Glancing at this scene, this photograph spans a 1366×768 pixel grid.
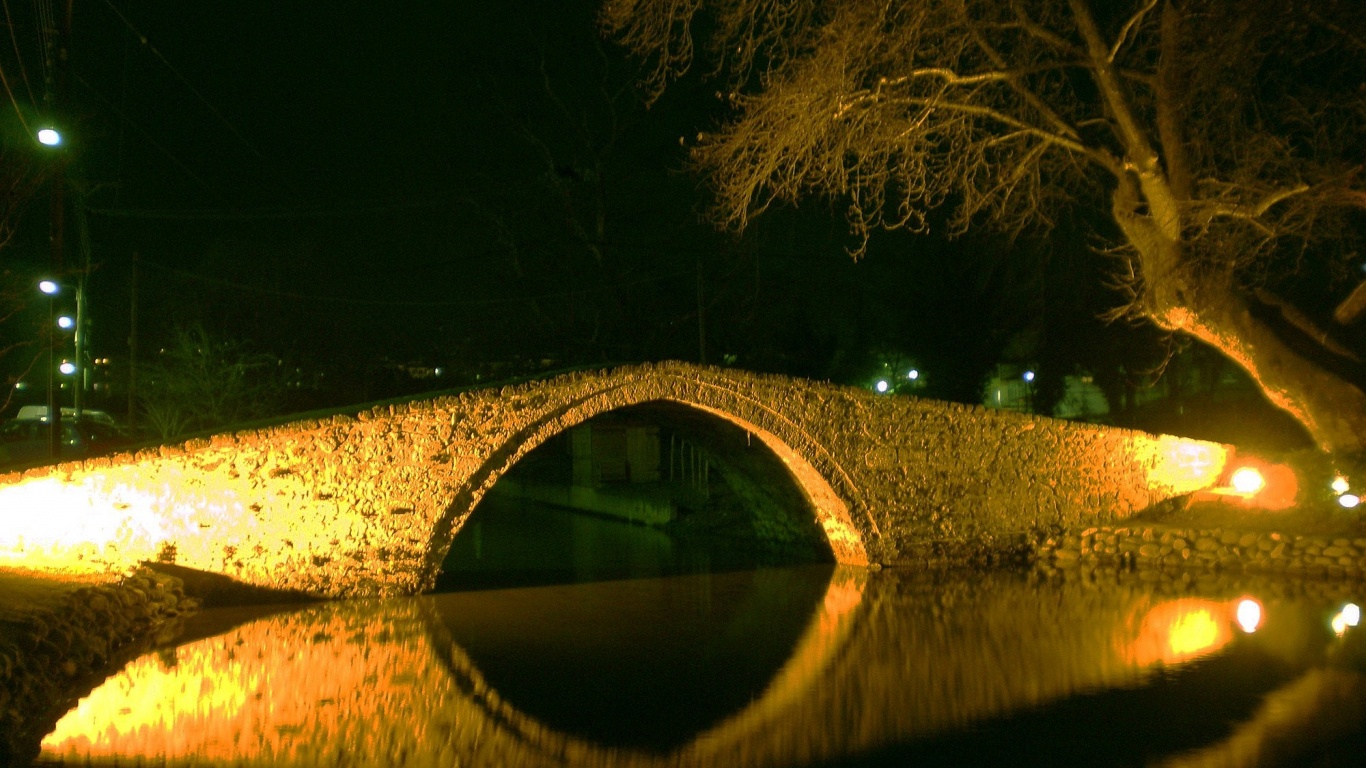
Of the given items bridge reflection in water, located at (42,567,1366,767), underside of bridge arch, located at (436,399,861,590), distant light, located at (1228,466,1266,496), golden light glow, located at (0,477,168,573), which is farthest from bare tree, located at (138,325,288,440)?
distant light, located at (1228,466,1266,496)

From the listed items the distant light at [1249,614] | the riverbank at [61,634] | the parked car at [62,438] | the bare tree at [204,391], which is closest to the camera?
the riverbank at [61,634]

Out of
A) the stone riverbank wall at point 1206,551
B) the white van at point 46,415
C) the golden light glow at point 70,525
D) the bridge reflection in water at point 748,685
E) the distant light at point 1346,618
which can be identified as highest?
the white van at point 46,415

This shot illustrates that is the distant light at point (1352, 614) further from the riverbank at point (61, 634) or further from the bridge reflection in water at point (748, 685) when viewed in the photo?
the riverbank at point (61, 634)

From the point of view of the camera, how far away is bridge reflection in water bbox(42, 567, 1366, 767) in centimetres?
717

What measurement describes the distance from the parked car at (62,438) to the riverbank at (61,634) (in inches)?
495

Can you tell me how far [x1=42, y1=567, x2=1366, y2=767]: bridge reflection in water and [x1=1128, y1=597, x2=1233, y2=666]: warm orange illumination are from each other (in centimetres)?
4

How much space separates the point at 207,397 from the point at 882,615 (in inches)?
565

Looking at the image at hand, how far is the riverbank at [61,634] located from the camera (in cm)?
753

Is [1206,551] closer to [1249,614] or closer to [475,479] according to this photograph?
[1249,614]

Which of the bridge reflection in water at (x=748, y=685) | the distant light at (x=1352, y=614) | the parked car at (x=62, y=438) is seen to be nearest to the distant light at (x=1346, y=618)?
the distant light at (x=1352, y=614)

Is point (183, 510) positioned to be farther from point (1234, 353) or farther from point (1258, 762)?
point (1234, 353)

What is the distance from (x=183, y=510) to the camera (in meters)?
11.7

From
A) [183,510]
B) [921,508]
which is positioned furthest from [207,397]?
[921,508]

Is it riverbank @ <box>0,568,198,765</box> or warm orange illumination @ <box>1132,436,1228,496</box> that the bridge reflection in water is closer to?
riverbank @ <box>0,568,198,765</box>
